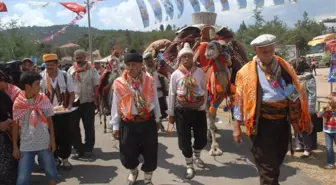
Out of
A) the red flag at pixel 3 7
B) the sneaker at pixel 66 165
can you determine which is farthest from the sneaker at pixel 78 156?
the red flag at pixel 3 7

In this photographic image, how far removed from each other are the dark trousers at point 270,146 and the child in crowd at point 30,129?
2570 mm

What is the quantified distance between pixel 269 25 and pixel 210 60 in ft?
69.7

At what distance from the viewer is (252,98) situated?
3562 millimetres

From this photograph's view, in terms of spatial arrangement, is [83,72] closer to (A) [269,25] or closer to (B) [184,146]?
(B) [184,146]

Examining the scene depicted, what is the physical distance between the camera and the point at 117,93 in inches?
168

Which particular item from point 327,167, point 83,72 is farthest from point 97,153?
point 327,167

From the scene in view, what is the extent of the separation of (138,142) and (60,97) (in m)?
1.90

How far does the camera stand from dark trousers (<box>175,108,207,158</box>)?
4961mm

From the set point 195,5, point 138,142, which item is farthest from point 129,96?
point 195,5

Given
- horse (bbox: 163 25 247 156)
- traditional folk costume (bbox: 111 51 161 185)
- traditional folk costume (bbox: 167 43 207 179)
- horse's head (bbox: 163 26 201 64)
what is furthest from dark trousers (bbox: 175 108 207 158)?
horse's head (bbox: 163 26 201 64)

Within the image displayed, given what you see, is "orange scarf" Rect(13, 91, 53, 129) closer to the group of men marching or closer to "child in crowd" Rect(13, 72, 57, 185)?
"child in crowd" Rect(13, 72, 57, 185)

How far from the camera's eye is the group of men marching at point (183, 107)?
3594 millimetres

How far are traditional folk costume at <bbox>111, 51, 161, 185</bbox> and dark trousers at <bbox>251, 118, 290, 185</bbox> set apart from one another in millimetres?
1407

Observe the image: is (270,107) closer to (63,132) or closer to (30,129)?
(30,129)
